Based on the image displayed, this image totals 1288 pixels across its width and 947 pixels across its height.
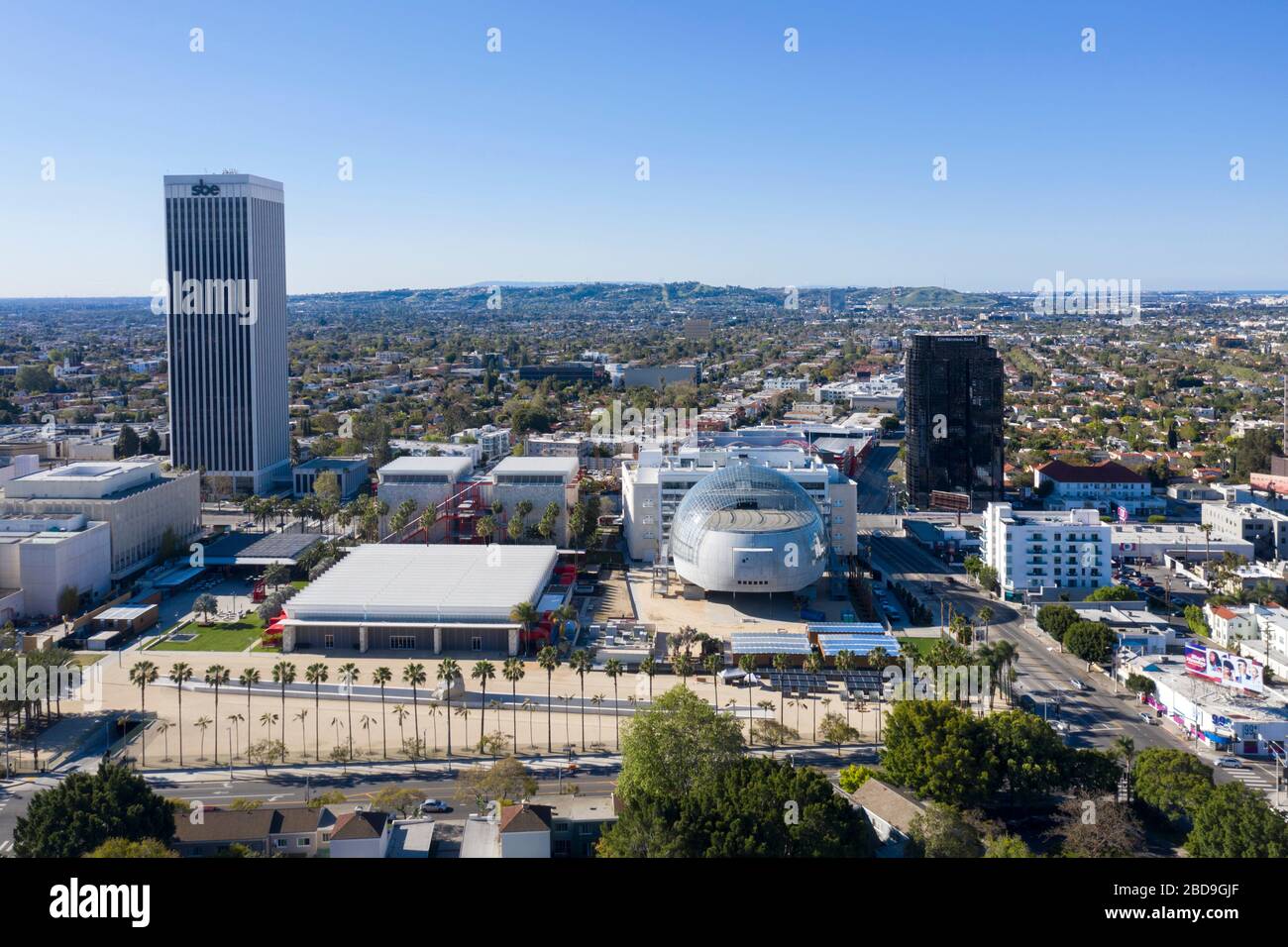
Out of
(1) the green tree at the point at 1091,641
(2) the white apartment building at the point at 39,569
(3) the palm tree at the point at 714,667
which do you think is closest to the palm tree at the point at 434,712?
(3) the palm tree at the point at 714,667

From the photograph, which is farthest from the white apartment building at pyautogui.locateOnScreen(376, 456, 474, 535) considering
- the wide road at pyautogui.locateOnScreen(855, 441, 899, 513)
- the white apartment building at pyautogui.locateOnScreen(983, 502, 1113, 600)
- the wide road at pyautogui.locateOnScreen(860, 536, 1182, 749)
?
the white apartment building at pyautogui.locateOnScreen(983, 502, 1113, 600)

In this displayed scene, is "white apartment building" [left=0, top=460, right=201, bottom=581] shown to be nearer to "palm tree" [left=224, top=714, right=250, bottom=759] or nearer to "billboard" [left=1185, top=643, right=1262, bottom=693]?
"palm tree" [left=224, top=714, right=250, bottom=759]

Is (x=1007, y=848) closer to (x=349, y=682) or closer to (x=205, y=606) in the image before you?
(x=349, y=682)

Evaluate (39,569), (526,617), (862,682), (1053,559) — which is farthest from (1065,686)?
(39,569)
